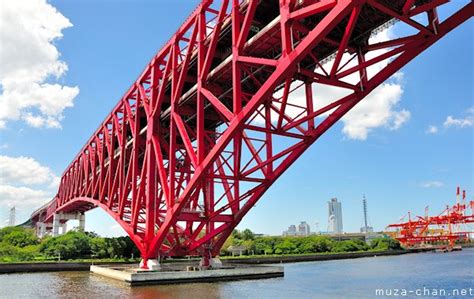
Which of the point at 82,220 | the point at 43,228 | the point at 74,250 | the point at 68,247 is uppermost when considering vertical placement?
the point at 82,220

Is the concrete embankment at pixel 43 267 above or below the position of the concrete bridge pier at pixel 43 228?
below

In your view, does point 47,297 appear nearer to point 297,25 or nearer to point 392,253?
point 297,25

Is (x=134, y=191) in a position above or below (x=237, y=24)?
below

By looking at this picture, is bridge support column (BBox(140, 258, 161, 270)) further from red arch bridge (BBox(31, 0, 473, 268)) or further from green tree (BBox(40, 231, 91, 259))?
green tree (BBox(40, 231, 91, 259))

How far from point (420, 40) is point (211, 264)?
22739mm

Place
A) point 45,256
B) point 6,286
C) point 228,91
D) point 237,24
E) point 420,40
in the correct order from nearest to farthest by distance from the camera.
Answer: point 420,40
point 237,24
point 228,91
point 6,286
point 45,256

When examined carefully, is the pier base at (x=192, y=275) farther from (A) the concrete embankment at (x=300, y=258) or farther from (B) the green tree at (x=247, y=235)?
(B) the green tree at (x=247, y=235)

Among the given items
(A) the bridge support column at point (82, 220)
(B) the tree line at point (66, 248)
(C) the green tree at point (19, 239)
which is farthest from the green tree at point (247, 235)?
(C) the green tree at point (19, 239)

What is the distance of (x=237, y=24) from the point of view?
22.2 meters

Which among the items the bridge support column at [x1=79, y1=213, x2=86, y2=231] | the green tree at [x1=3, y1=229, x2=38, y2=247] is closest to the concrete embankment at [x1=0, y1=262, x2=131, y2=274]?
the green tree at [x1=3, y1=229, x2=38, y2=247]

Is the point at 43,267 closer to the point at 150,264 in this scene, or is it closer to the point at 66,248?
the point at 66,248

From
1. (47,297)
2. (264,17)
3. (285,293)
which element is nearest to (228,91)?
(264,17)

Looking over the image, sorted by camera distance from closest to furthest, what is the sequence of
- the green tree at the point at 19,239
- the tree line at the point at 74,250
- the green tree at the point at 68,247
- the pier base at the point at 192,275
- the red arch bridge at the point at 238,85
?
the red arch bridge at the point at 238,85
the pier base at the point at 192,275
the tree line at the point at 74,250
the green tree at the point at 68,247
the green tree at the point at 19,239

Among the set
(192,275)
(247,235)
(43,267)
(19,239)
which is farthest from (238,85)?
(247,235)
